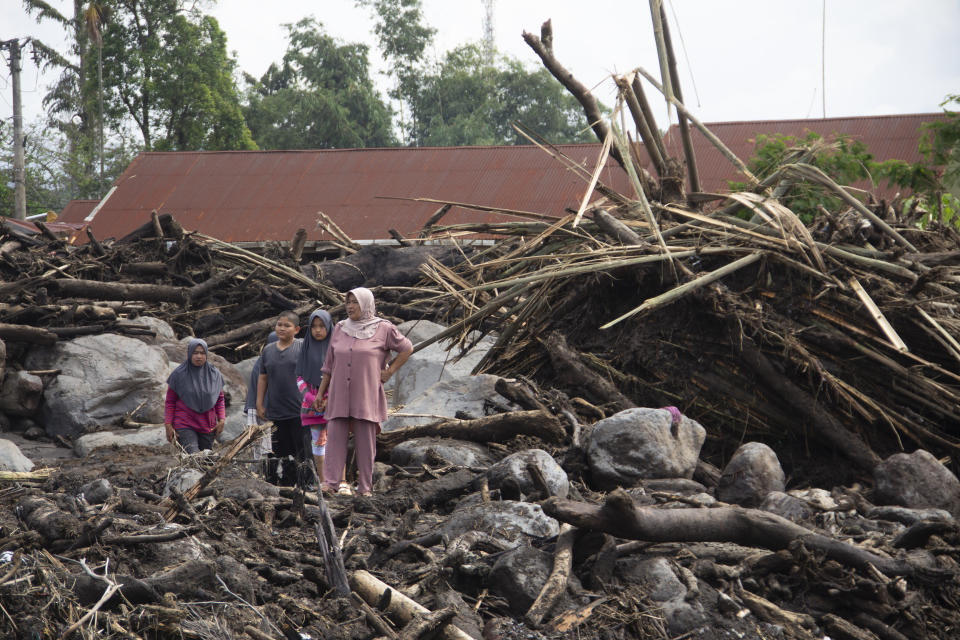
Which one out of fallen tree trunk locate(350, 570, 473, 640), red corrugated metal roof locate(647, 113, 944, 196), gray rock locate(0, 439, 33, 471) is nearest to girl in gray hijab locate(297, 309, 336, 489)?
gray rock locate(0, 439, 33, 471)

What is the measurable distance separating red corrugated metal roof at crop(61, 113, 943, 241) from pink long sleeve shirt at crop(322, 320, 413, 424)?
1094 centimetres

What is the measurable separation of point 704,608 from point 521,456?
1.82 meters

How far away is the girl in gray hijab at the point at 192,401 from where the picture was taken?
7406 millimetres

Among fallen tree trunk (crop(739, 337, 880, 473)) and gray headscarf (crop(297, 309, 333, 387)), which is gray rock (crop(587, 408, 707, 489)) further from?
gray headscarf (crop(297, 309, 333, 387))

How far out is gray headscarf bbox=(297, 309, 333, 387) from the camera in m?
6.69

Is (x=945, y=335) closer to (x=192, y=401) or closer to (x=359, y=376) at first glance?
(x=359, y=376)

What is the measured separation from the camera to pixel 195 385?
24.5 feet

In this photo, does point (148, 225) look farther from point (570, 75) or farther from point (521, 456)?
point (521, 456)

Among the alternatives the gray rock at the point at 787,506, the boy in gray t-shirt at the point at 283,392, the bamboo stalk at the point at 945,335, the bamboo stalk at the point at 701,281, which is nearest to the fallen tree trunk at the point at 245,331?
the boy in gray t-shirt at the point at 283,392

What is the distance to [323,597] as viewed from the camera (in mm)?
3812

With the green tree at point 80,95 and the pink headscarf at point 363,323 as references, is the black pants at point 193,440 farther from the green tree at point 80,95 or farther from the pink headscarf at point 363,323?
the green tree at point 80,95

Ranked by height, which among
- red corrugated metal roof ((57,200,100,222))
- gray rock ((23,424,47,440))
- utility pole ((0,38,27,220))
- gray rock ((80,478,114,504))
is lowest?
gray rock ((23,424,47,440))

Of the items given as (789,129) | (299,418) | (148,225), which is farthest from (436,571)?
(789,129)

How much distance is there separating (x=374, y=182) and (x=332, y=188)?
2.78 ft
